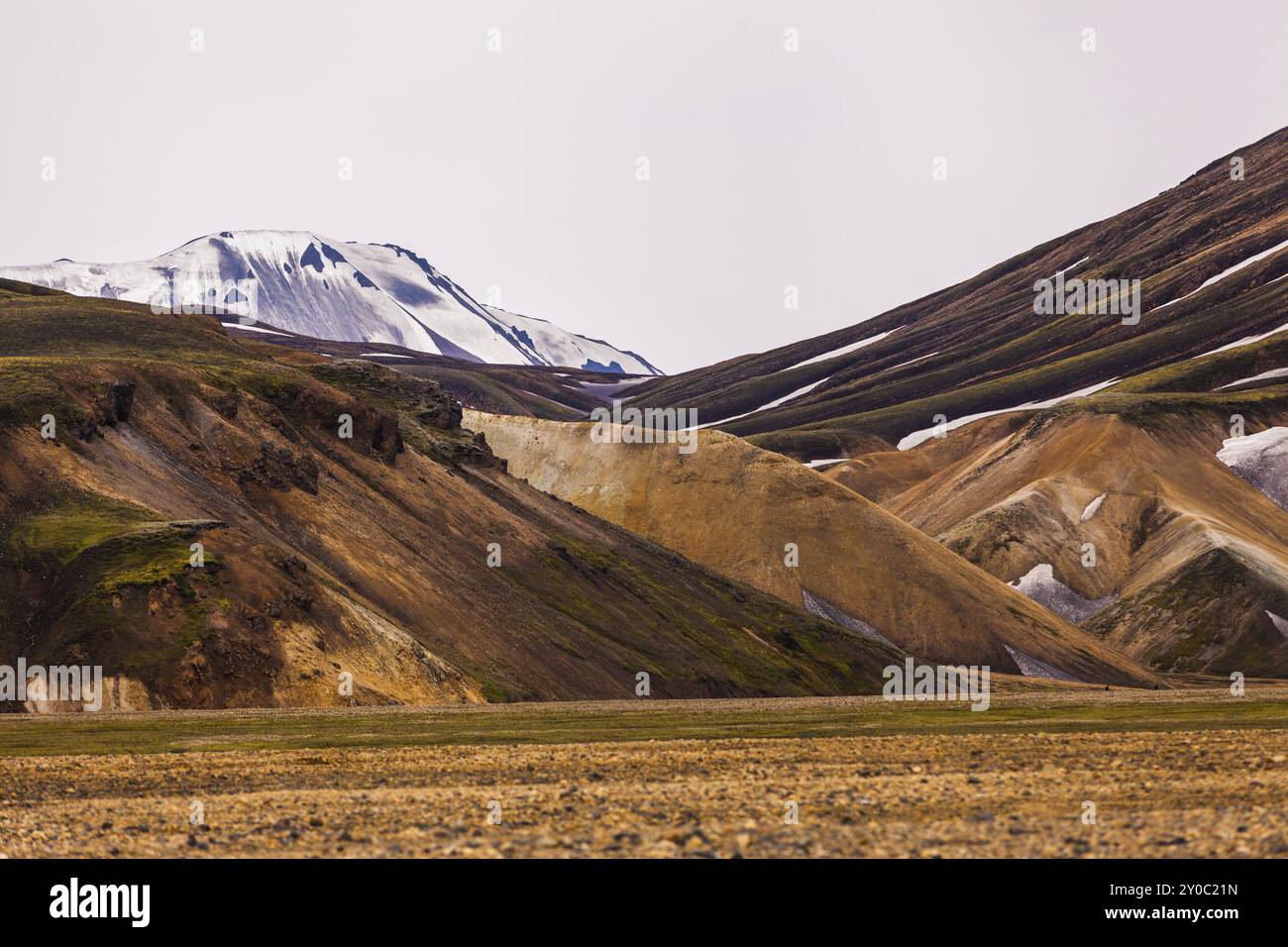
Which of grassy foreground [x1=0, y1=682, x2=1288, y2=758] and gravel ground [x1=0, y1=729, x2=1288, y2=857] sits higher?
gravel ground [x1=0, y1=729, x2=1288, y2=857]

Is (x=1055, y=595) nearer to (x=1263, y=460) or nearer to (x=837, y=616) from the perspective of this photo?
(x=837, y=616)

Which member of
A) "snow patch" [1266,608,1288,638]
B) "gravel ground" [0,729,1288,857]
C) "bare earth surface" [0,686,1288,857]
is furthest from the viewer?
"snow patch" [1266,608,1288,638]

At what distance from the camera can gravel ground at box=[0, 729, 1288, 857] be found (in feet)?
64.3

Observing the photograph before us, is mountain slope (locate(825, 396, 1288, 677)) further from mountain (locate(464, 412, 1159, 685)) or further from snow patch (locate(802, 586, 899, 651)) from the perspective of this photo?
snow patch (locate(802, 586, 899, 651))

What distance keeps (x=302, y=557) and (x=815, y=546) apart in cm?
6578

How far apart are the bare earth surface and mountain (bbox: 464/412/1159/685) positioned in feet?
243

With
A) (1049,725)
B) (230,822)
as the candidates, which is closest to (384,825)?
(230,822)

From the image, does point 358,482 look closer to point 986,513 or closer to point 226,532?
point 226,532

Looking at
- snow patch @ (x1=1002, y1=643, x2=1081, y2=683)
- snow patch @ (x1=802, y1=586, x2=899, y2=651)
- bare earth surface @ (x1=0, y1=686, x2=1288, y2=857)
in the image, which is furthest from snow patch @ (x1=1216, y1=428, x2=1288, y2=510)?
bare earth surface @ (x1=0, y1=686, x2=1288, y2=857)

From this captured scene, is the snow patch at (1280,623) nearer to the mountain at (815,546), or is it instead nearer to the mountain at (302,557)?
the mountain at (815,546)

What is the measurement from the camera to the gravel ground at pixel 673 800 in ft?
64.3

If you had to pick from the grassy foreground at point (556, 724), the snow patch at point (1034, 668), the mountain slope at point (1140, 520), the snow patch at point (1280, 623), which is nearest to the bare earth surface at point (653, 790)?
the grassy foreground at point (556, 724)

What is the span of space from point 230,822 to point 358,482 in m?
66.0
